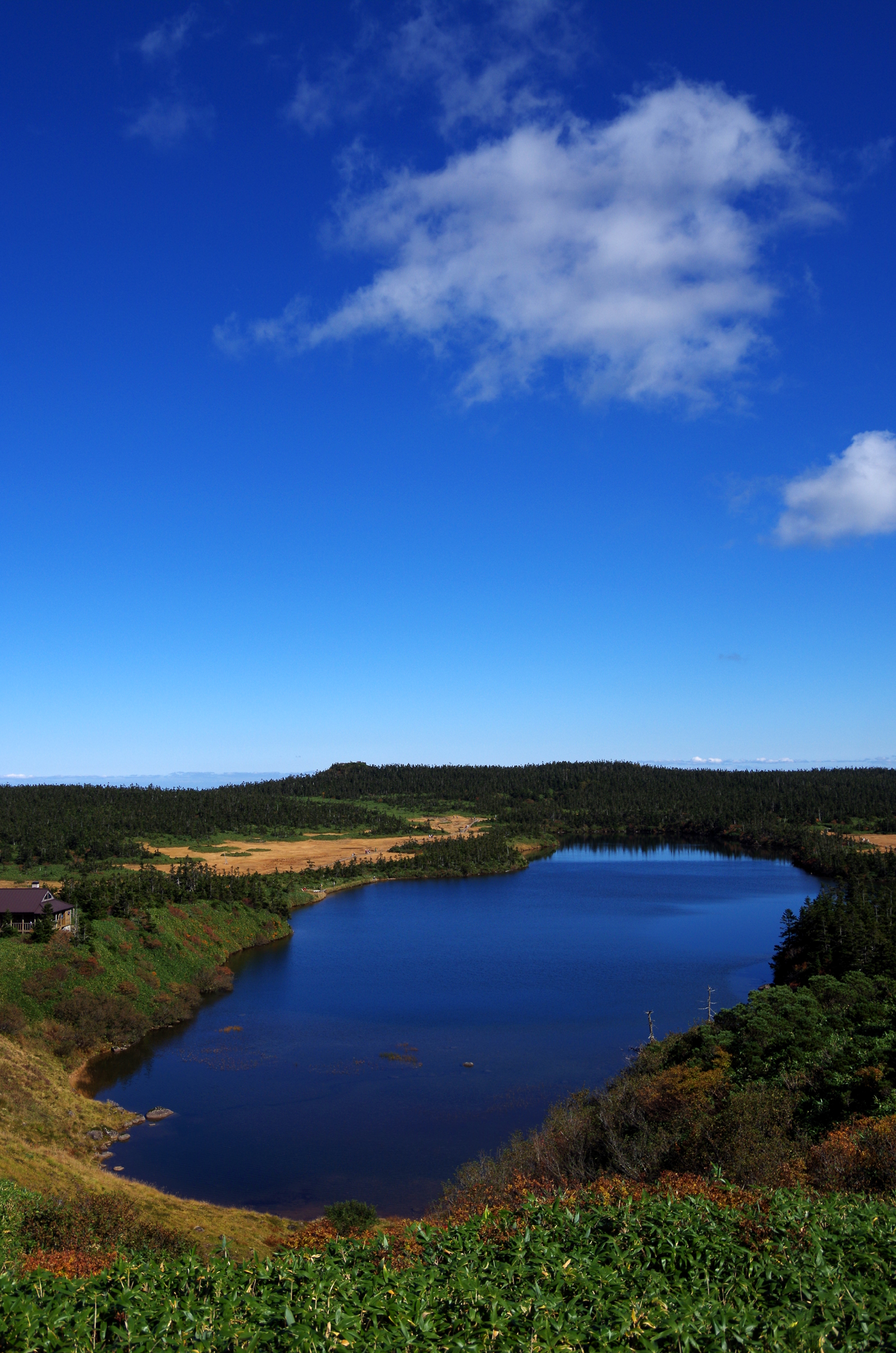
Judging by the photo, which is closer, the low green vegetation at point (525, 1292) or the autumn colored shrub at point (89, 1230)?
A: the low green vegetation at point (525, 1292)

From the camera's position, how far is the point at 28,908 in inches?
2253

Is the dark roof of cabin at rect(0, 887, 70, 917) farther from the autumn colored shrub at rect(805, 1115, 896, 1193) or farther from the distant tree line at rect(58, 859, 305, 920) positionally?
the autumn colored shrub at rect(805, 1115, 896, 1193)

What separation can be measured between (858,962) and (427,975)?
3826 cm

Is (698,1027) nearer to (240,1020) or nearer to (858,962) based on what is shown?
(858,962)

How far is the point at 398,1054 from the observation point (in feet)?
168

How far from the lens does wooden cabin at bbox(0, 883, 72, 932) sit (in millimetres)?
56938

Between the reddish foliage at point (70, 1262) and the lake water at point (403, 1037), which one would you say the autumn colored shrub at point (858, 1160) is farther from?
the lake water at point (403, 1037)

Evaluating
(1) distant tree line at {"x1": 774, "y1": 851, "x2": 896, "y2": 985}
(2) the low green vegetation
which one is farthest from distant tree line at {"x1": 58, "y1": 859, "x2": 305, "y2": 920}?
(2) the low green vegetation

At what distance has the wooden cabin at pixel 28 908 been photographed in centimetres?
5694

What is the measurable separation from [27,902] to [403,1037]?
29.6 metres

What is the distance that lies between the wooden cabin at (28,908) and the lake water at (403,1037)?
37.7 ft

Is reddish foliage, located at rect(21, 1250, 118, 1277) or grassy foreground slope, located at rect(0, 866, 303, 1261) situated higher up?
reddish foliage, located at rect(21, 1250, 118, 1277)

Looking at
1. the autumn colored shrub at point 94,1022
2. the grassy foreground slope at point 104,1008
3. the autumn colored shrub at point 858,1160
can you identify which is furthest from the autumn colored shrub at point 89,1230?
the autumn colored shrub at point 94,1022

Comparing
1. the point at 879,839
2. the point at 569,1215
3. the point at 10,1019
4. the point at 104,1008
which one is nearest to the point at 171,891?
the point at 104,1008
